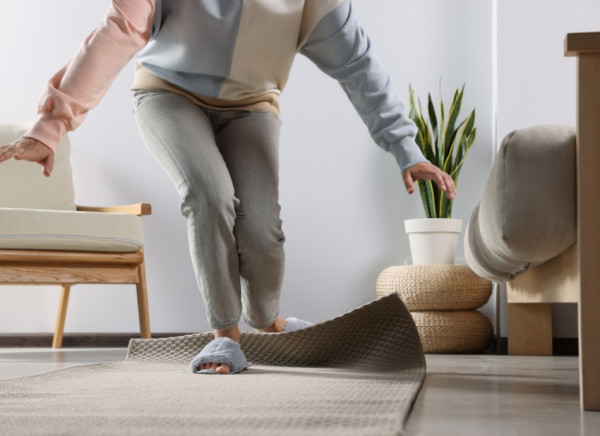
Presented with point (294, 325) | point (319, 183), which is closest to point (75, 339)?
point (319, 183)

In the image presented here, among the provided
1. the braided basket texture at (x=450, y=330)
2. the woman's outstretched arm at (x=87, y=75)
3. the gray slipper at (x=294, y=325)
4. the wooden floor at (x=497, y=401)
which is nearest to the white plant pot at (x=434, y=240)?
the braided basket texture at (x=450, y=330)

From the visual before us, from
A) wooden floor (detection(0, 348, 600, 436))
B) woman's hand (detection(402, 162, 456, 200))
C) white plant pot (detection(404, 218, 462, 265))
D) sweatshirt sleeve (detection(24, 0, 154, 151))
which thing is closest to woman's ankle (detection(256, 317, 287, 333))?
wooden floor (detection(0, 348, 600, 436))

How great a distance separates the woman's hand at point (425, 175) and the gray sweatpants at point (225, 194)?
285 millimetres

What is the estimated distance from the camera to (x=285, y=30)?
64.8 inches

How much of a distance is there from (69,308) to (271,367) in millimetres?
1858

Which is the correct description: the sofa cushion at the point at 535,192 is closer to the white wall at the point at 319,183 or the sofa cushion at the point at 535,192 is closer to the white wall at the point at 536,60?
the white wall at the point at 536,60

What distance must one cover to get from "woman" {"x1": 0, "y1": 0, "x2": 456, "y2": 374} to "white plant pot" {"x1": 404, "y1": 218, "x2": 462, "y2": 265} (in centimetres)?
121

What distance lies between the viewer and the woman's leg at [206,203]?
1525mm

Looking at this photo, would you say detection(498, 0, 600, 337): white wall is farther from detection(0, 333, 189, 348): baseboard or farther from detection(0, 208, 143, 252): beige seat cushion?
detection(0, 333, 189, 348): baseboard

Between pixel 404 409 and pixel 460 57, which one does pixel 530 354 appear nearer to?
pixel 460 57

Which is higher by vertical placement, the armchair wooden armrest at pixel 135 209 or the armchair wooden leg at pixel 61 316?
the armchair wooden armrest at pixel 135 209

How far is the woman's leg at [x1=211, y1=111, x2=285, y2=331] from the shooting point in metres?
1.60

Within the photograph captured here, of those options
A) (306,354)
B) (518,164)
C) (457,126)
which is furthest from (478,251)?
(457,126)

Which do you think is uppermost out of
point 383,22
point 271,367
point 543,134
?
point 383,22
